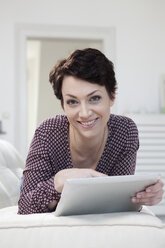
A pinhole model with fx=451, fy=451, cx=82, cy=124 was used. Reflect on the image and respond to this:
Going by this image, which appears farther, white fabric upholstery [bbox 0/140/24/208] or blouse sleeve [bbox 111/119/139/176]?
white fabric upholstery [bbox 0/140/24/208]

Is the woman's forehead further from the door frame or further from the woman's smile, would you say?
the door frame

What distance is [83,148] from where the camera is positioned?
1.65 meters

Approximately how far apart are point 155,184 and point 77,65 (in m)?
0.47

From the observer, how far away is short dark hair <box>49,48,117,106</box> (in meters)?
1.44

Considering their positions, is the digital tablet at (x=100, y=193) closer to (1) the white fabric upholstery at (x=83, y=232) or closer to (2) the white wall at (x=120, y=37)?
(1) the white fabric upholstery at (x=83, y=232)

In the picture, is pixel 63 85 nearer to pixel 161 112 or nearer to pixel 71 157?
pixel 71 157

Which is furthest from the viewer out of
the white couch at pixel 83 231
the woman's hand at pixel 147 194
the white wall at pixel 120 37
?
the white wall at pixel 120 37

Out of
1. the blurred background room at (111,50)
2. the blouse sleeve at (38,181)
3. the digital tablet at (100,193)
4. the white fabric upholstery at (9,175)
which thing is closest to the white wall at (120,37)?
the blurred background room at (111,50)

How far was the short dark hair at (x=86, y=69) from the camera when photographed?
56.6 inches

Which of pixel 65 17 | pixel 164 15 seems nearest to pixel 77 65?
pixel 65 17

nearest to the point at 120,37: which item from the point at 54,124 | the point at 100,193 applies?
the point at 54,124

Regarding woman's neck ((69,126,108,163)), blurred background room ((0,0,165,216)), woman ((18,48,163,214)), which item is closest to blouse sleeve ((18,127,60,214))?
woman ((18,48,163,214))

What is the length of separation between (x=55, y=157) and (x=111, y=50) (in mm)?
3922

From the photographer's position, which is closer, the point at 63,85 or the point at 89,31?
the point at 63,85
